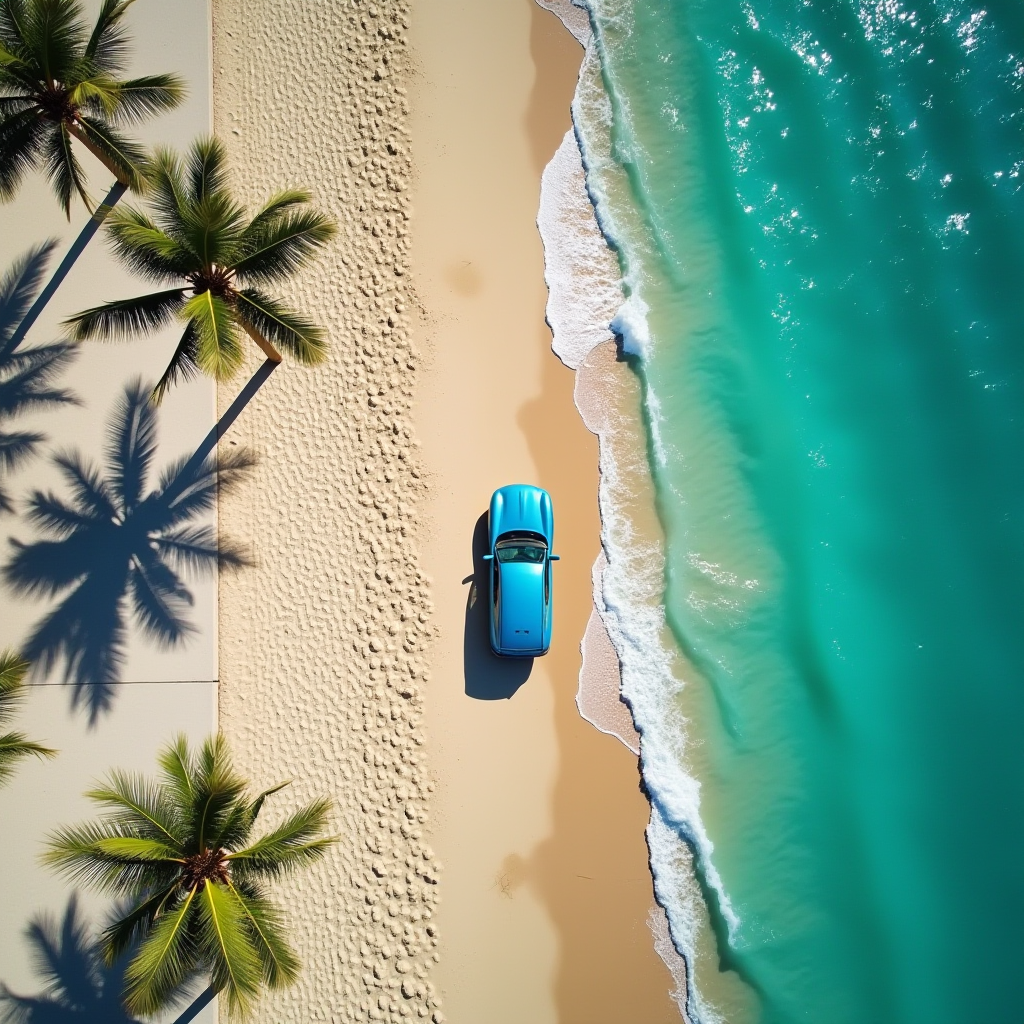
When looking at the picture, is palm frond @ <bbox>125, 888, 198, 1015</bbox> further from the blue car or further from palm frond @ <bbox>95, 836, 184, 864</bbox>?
the blue car

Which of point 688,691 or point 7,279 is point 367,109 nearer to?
point 7,279

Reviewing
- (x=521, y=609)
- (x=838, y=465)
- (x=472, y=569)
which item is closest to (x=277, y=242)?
(x=472, y=569)

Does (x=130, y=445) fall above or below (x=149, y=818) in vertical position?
above

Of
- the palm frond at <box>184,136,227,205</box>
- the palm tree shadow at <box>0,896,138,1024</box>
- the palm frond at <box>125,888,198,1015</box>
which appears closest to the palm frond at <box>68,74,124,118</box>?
the palm frond at <box>184,136,227,205</box>

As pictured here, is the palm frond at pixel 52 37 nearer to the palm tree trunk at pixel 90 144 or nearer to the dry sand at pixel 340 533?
the palm tree trunk at pixel 90 144

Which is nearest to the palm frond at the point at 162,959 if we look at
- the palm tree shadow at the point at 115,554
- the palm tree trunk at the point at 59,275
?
the palm tree shadow at the point at 115,554

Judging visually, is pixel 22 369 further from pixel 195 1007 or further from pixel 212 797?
pixel 195 1007

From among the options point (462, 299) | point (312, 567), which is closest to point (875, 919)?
point (312, 567)
